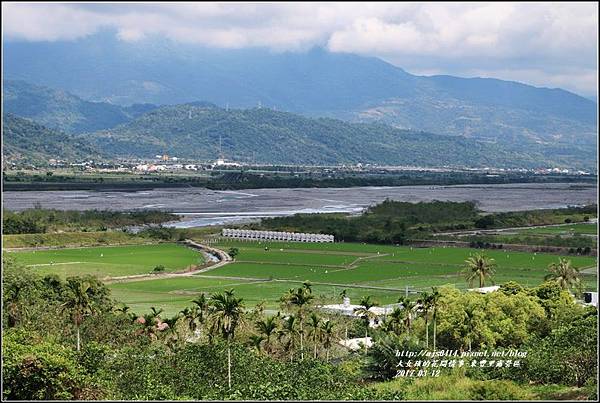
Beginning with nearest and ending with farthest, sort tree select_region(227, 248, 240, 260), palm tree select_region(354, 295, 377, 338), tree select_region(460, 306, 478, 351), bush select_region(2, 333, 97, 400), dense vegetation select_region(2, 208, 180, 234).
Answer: bush select_region(2, 333, 97, 400) < tree select_region(460, 306, 478, 351) < palm tree select_region(354, 295, 377, 338) < tree select_region(227, 248, 240, 260) < dense vegetation select_region(2, 208, 180, 234)

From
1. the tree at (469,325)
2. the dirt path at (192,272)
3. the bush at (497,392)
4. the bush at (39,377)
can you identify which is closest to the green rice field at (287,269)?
the dirt path at (192,272)

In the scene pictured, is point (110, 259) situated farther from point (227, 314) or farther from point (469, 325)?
point (227, 314)

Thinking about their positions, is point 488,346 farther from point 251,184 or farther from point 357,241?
point 251,184

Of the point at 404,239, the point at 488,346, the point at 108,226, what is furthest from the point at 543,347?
the point at 108,226

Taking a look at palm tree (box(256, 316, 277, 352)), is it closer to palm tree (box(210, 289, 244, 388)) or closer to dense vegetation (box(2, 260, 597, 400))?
dense vegetation (box(2, 260, 597, 400))

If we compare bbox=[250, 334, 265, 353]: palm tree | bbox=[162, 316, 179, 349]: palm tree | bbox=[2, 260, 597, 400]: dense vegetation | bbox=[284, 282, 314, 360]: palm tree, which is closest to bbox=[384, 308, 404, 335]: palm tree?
bbox=[2, 260, 597, 400]: dense vegetation
